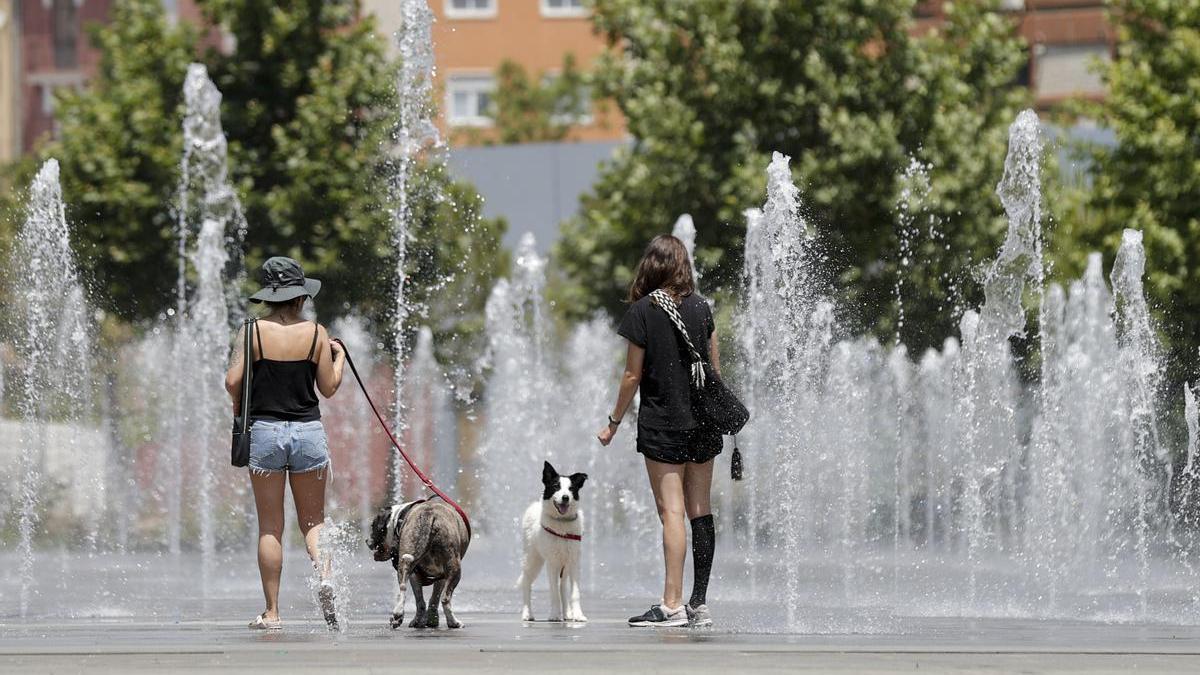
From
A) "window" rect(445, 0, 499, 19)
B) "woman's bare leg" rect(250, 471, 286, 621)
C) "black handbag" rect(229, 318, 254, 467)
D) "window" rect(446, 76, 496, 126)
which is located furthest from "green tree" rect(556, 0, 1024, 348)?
"window" rect(445, 0, 499, 19)

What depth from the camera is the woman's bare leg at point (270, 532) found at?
951 cm

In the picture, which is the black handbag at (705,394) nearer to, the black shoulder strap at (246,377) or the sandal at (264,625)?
the black shoulder strap at (246,377)

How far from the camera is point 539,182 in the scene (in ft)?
121

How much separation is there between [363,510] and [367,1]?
2415 cm

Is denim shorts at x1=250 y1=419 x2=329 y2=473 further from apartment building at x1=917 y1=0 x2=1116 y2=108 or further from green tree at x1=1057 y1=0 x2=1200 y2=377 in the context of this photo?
apartment building at x1=917 y1=0 x2=1116 y2=108

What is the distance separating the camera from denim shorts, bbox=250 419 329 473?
9414 mm

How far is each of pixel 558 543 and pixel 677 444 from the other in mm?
830

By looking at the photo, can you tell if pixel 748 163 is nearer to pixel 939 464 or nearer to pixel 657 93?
pixel 657 93

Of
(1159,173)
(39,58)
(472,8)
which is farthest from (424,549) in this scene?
(39,58)

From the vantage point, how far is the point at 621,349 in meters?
31.4

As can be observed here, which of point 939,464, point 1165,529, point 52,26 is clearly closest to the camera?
point 1165,529

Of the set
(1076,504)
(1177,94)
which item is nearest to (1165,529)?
(1076,504)

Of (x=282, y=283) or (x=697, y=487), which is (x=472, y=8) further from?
(x=697, y=487)

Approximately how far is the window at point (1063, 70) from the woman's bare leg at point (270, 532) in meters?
35.7
